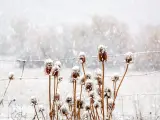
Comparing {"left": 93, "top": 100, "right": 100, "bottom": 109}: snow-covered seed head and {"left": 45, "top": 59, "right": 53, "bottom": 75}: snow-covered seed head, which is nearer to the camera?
{"left": 45, "top": 59, "right": 53, "bottom": 75}: snow-covered seed head

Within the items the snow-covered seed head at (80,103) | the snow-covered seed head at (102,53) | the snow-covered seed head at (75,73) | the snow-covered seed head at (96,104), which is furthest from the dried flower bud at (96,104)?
the snow-covered seed head at (102,53)

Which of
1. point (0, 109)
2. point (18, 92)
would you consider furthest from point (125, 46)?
point (0, 109)

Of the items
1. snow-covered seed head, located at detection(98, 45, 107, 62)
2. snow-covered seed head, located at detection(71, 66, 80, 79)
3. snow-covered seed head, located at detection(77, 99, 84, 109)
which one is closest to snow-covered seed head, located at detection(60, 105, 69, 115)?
snow-covered seed head, located at detection(77, 99, 84, 109)

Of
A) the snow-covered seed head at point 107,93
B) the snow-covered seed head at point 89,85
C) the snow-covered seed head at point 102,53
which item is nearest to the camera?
the snow-covered seed head at point 102,53

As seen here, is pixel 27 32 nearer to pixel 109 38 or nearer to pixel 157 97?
pixel 109 38

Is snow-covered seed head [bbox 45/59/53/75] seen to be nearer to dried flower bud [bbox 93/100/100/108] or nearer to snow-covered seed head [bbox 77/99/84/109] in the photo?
snow-covered seed head [bbox 77/99/84/109]

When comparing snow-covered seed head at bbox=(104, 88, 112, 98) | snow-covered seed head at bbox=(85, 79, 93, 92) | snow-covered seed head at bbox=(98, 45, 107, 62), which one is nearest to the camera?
snow-covered seed head at bbox=(98, 45, 107, 62)

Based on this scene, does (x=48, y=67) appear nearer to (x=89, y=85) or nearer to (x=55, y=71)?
(x=55, y=71)

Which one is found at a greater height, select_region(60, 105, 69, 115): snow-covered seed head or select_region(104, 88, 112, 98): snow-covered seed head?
select_region(104, 88, 112, 98): snow-covered seed head

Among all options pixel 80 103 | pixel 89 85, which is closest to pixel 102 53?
pixel 89 85

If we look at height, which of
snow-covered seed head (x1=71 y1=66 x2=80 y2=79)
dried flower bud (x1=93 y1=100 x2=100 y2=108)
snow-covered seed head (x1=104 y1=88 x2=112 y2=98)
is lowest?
dried flower bud (x1=93 y1=100 x2=100 y2=108)

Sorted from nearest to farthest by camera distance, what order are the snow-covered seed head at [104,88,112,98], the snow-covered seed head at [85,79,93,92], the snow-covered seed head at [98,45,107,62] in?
the snow-covered seed head at [98,45,107,62] < the snow-covered seed head at [85,79,93,92] < the snow-covered seed head at [104,88,112,98]

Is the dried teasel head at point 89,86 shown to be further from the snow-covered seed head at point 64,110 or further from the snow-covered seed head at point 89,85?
the snow-covered seed head at point 64,110

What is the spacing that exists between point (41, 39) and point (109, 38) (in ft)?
18.7
